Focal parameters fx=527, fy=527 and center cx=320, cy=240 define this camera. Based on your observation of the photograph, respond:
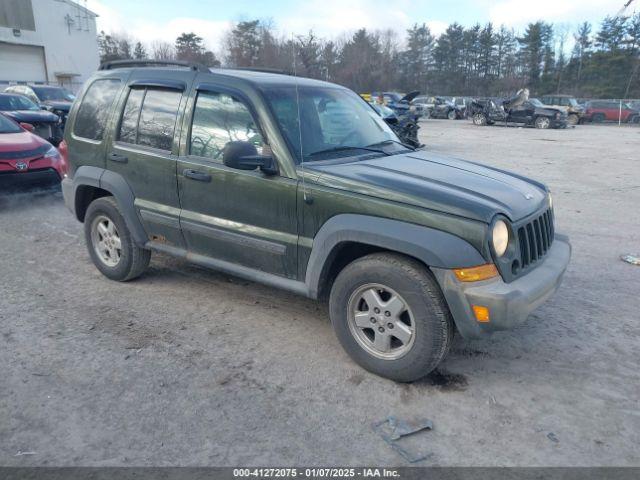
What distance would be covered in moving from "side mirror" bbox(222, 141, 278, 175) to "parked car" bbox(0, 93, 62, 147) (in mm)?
9158

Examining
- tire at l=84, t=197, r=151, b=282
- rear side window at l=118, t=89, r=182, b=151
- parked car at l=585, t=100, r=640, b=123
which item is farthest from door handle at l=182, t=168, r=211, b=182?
parked car at l=585, t=100, r=640, b=123

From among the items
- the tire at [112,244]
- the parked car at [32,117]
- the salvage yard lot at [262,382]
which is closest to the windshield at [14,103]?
the parked car at [32,117]

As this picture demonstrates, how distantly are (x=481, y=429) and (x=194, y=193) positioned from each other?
2.69 m

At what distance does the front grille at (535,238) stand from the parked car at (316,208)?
0.01 m

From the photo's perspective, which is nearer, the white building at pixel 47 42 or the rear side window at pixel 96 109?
the rear side window at pixel 96 109

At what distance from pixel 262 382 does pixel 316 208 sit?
47.2 inches

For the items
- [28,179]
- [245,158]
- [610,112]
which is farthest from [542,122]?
[245,158]

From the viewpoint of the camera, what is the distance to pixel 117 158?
4.69m

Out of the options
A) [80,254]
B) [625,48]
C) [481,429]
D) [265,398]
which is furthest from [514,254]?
[625,48]

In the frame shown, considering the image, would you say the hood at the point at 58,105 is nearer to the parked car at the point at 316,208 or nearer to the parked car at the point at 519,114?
the parked car at the point at 316,208

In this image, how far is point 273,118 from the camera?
12.5ft

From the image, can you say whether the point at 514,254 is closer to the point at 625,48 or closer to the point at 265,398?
the point at 265,398

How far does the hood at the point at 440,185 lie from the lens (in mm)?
3207

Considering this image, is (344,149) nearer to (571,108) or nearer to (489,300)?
(489,300)
